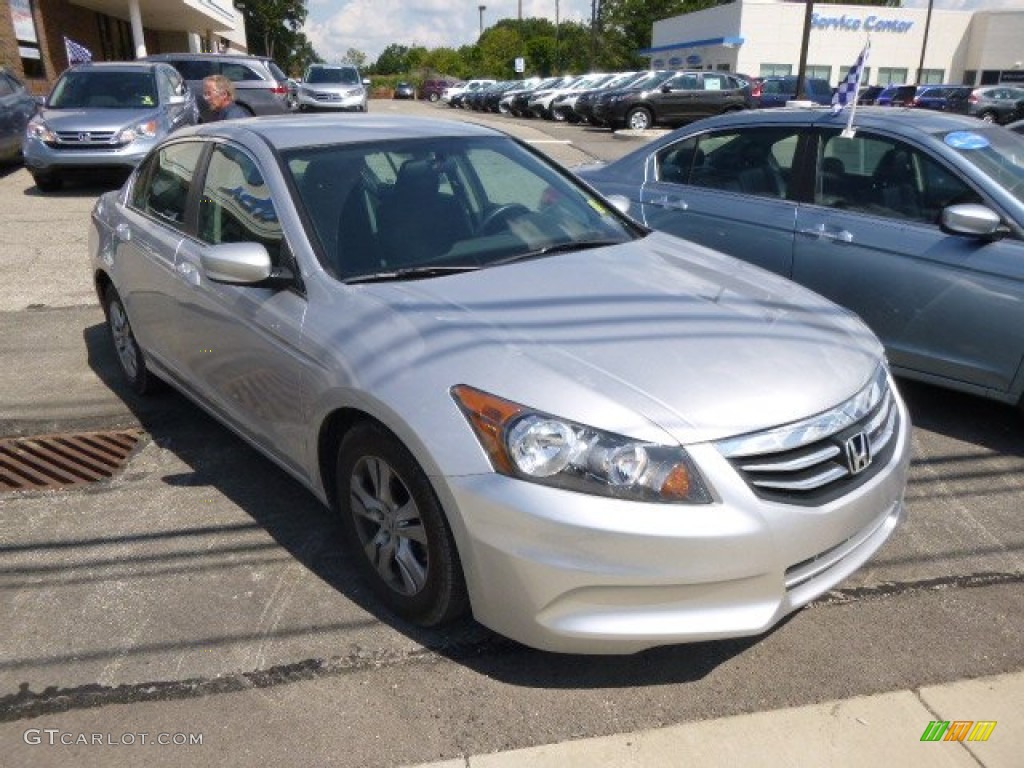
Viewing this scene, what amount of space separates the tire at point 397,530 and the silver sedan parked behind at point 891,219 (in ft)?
9.92

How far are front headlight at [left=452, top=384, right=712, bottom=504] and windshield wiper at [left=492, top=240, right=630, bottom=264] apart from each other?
43.6 inches

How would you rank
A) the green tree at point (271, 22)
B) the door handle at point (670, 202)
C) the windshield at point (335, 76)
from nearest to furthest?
1. the door handle at point (670, 202)
2. the windshield at point (335, 76)
3. the green tree at point (271, 22)

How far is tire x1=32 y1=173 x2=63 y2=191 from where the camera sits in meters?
11.7

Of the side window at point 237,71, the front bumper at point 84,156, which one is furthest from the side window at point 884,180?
the side window at point 237,71

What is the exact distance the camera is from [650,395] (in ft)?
8.07

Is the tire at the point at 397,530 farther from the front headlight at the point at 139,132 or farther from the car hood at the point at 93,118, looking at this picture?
the car hood at the point at 93,118

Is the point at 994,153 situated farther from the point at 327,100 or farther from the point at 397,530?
the point at 327,100

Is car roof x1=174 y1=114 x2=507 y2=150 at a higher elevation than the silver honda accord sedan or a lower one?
higher

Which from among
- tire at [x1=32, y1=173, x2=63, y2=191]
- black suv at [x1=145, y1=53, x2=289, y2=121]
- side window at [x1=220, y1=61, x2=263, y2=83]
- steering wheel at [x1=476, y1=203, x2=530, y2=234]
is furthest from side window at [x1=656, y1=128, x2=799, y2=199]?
side window at [x1=220, y1=61, x2=263, y2=83]

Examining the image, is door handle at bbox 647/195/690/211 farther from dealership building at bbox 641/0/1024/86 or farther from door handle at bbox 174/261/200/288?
dealership building at bbox 641/0/1024/86

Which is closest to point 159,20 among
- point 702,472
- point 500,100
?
point 500,100

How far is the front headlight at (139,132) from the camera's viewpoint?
446 inches

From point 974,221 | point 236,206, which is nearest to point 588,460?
point 236,206

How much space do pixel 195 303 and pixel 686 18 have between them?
59027 millimetres
